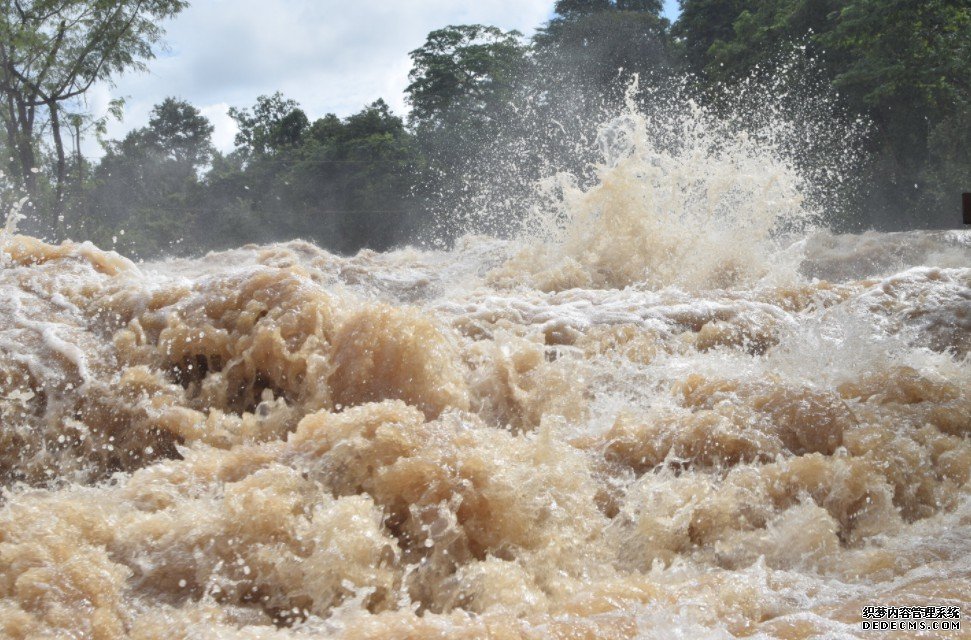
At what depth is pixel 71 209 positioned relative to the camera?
14.2 meters

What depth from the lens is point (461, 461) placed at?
7.53 feet

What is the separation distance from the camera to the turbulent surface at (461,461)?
1856mm

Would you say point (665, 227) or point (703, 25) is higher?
point (703, 25)

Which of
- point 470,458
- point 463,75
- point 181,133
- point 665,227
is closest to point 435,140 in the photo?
point 463,75

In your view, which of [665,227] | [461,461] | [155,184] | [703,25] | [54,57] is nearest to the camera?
[461,461]

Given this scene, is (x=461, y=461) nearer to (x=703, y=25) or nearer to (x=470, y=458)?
(x=470, y=458)

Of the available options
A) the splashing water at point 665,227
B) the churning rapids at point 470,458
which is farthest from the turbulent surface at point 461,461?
the splashing water at point 665,227

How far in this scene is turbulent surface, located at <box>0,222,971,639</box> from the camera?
1856 millimetres

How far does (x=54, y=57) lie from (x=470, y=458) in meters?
13.7

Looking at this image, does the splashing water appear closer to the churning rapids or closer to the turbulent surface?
the churning rapids

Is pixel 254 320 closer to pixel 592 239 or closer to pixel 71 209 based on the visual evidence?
pixel 592 239

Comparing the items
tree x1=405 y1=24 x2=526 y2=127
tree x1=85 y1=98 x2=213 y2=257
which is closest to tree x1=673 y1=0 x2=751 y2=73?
tree x1=405 y1=24 x2=526 y2=127

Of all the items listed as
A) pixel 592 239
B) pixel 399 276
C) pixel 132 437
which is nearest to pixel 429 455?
pixel 132 437

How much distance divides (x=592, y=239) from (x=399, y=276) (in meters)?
2.33
